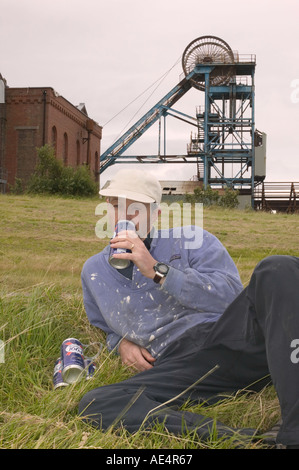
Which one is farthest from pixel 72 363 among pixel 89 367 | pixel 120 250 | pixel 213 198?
pixel 213 198

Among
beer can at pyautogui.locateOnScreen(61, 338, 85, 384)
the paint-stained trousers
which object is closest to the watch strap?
the paint-stained trousers

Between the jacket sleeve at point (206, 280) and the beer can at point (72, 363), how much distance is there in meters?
0.77

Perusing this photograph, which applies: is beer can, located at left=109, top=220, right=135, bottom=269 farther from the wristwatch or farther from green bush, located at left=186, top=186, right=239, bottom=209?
green bush, located at left=186, top=186, right=239, bottom=209

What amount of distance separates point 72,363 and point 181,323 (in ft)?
2.36

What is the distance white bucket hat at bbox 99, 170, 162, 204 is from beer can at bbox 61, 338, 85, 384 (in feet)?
3.14

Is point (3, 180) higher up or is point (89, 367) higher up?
point (3, 180)

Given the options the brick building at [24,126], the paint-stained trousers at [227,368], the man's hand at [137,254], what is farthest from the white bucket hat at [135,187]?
the brick building at [24,126]

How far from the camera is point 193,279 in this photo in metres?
2.80

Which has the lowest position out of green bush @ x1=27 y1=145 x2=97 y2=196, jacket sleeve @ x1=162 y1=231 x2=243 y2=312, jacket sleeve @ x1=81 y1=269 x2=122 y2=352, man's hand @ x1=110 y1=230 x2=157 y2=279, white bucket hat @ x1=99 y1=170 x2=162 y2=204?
jacket sleeve @ x1=81 y1=269 x2=122 y2=352

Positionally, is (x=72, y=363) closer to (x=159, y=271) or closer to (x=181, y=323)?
(x=181, y=323)

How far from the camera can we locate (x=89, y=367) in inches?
135

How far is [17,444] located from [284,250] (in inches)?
400

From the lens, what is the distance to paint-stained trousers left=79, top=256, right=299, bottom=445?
2223 mm

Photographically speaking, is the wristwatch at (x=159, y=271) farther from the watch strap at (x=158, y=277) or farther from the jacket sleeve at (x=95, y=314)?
the jacket sleeve at (x=95, y=314)
